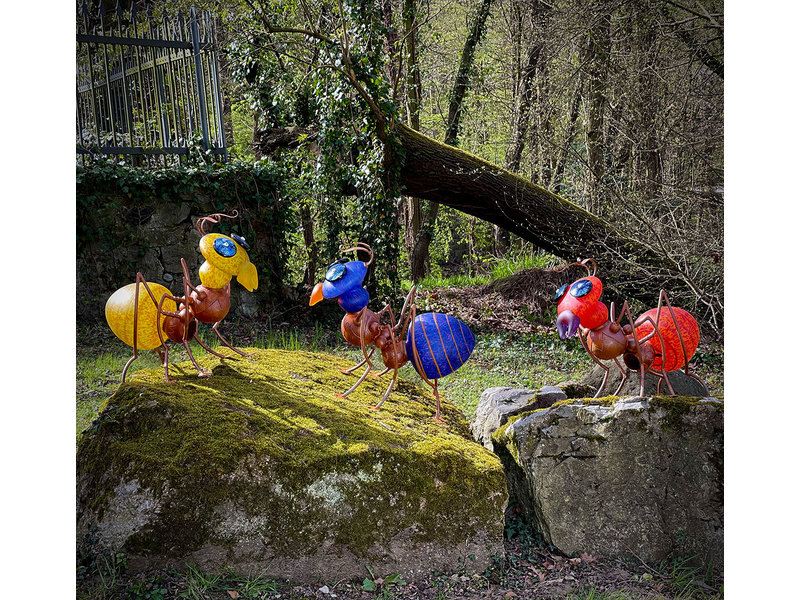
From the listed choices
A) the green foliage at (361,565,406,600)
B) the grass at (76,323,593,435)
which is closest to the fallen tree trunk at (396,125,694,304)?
the grass at (76,323,593,435)

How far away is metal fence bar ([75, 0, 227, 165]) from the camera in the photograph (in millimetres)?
5734

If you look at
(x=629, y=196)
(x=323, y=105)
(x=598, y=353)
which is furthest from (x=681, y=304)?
(x=323, y=105)

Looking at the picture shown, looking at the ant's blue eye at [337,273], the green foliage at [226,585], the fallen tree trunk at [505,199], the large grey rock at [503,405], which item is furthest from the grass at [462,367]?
the green foliage at [226,585]

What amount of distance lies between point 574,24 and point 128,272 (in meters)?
4.26

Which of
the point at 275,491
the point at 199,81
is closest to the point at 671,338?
the point at 275,491

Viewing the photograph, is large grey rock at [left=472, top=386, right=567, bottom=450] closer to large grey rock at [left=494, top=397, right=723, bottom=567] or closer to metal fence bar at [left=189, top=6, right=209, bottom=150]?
large grey rock at [left=494, top=397, right=723, bottom=567]

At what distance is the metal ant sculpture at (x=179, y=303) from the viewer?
106 inches

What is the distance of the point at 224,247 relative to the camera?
2838 mm

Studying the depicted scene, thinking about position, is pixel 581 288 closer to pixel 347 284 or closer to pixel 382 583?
pixel 347 284

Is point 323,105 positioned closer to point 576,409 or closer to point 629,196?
point 629,196

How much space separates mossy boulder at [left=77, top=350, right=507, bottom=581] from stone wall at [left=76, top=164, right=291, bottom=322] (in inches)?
137

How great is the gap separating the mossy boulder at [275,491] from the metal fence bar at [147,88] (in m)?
3.93

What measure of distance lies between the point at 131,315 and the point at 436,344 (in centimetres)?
122

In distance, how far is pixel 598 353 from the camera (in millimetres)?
2855
